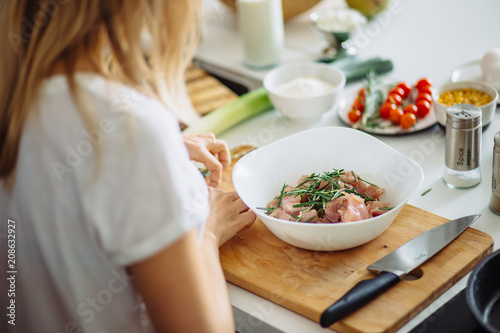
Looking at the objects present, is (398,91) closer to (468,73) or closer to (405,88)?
(405,88)

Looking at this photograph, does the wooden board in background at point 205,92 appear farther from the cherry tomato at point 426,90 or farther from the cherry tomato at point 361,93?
the cherry tomato at point 426,90

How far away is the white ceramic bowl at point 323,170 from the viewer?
102cm

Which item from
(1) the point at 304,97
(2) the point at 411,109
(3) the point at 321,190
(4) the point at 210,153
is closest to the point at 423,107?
(2) the point at 411,109

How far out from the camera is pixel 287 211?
1103 mm

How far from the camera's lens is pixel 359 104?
1.58 meters

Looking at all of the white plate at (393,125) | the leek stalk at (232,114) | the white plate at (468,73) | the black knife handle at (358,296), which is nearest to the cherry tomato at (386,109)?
the white plate at (393,125)

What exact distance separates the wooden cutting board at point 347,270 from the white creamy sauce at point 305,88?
21.4 inches

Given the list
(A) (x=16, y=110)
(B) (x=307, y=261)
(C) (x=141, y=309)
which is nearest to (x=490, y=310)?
(B) (x=307, y=261)

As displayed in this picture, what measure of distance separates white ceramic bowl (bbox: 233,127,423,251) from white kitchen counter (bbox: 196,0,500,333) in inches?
4.8

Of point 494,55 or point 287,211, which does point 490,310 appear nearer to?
point 287,211

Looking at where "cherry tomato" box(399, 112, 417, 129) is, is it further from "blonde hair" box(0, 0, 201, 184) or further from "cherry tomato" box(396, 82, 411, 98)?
"blonde hair" box(0, 0, 201, 184)

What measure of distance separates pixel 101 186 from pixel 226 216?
17.4 inches

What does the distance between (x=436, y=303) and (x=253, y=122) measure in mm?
878

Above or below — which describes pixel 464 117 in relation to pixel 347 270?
above
